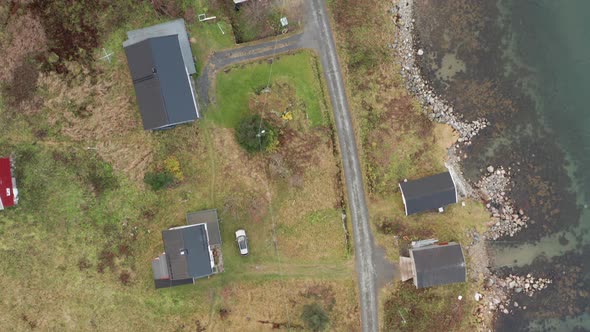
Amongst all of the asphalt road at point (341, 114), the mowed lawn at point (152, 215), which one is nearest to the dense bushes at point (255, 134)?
the mowed lawn at point (152, 215)

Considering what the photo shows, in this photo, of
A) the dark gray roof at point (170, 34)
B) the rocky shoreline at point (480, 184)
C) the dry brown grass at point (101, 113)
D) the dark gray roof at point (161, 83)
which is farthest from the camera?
the rocky shoreline at point (480, 184)

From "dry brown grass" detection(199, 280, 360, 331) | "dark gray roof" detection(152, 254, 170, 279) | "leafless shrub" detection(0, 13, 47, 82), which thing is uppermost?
"leafless shrub" detection(0, 13, 47, 82)

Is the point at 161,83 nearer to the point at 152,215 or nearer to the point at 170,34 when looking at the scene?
the point at 170,34

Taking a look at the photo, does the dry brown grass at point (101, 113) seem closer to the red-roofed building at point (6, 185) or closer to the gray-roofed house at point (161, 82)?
the gray-roofed house at point (161, 82)

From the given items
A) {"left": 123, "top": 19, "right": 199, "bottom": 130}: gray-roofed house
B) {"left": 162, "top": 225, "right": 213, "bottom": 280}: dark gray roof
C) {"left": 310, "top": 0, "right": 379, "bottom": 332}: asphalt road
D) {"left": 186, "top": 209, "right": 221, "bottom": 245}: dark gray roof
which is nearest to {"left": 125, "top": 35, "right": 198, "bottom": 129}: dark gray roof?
{"left": 123, "top": 19, "right": 199, "bottom": 130}: gray-roofed house

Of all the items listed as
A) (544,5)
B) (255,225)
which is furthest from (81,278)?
(544,5)

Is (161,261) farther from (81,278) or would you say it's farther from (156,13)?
(156,13)

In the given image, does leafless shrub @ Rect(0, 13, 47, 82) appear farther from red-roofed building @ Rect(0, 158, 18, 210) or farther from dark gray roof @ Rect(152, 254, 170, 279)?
dark gray roof @ Rect(152, 254, 170, 279)
